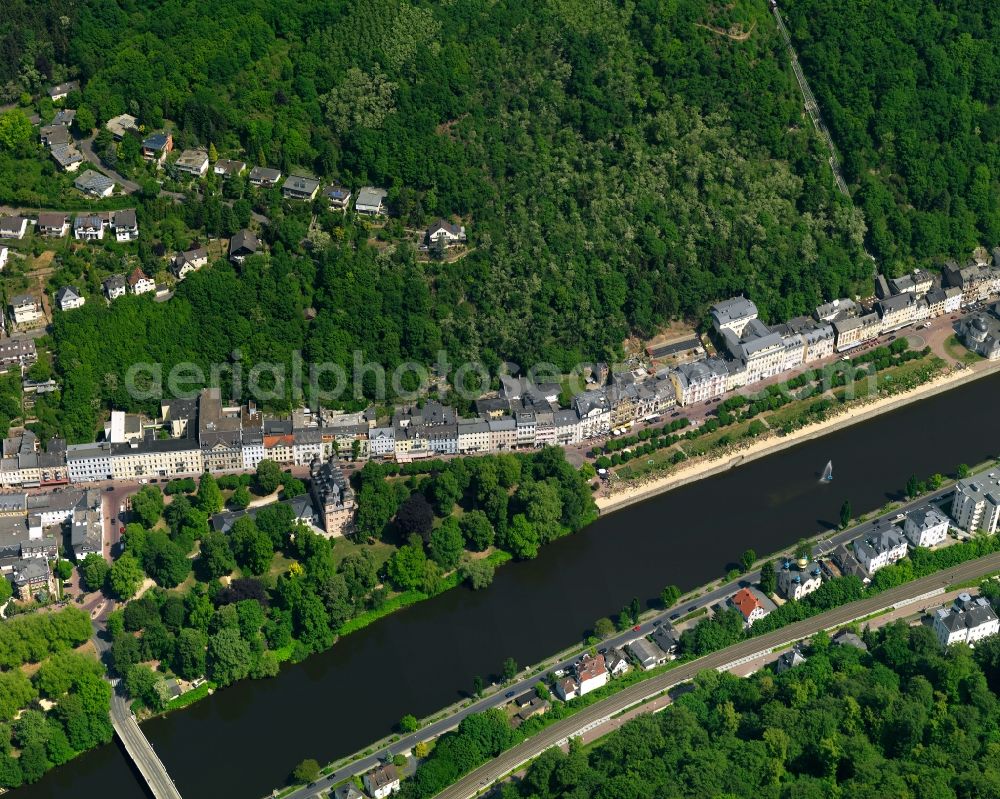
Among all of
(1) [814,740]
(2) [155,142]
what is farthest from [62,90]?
(1) [814,740]

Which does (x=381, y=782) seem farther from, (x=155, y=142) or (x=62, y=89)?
(x=62, y=89)

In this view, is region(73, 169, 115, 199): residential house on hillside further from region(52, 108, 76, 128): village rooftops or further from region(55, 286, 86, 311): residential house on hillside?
region(55, 286, 86, 311): residential house on hillside

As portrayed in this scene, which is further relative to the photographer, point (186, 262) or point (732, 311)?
point (732, 311)

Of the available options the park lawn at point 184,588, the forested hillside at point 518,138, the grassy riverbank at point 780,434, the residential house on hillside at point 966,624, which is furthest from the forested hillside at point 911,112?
the park lawn at point 184,588

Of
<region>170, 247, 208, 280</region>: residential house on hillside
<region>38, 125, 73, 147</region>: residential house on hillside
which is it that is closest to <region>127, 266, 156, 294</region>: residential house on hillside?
<region>170, 247, 208, 280</region>: residential house on hillside

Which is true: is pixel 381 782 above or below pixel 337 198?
below

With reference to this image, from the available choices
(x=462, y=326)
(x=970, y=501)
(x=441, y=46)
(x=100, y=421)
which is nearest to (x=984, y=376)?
(x=970, y=501)

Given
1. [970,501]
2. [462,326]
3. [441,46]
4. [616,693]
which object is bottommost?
[616,693]

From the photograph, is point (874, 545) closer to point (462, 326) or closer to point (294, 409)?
point (462, 326)
